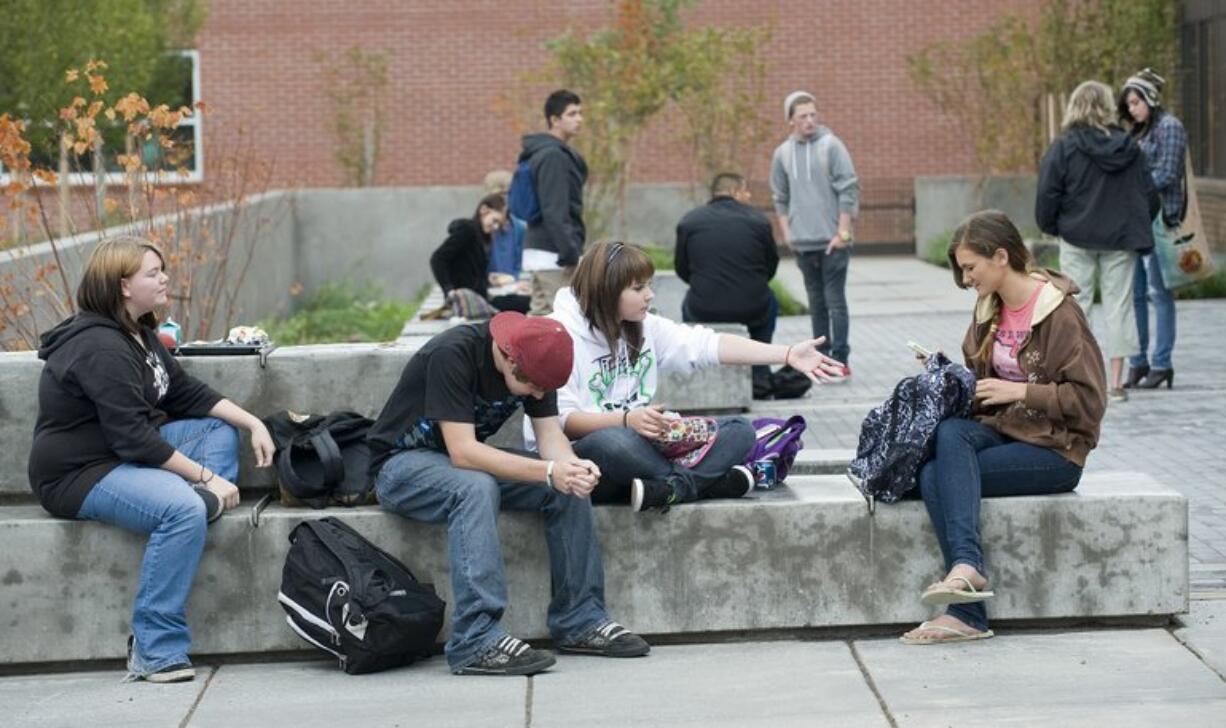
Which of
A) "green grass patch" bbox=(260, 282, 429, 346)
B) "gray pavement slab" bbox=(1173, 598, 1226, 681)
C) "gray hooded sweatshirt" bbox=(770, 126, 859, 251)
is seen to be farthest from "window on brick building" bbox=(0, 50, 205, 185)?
"gray pavement slab" bbox=(1173, 598, 1226, 681)

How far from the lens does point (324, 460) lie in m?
6.99

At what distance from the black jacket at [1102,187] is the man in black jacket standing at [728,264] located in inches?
68.7

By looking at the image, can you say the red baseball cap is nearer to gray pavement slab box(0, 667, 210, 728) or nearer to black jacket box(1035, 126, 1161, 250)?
gray pavement slab box(0, 667, 210, 728)

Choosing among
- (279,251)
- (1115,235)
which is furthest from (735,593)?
(279,251)

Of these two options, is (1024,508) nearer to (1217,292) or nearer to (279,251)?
(1217,292)

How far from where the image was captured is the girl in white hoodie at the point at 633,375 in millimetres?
6965

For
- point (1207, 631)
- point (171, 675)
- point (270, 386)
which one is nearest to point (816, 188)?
point (270, 386)

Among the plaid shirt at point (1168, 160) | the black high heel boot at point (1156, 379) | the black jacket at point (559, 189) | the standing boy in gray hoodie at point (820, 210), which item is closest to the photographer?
the black jacket at point (559, 189)

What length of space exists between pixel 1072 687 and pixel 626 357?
2.01 metres

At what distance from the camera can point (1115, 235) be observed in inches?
463

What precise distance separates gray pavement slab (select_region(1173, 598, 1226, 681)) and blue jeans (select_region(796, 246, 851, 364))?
610 cm

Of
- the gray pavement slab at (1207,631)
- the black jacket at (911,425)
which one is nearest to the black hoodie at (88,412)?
the black jacket at (911,425)

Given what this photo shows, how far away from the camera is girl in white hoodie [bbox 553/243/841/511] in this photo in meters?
6.96

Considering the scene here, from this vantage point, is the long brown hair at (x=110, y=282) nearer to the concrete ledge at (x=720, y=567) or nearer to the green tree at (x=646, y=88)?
the concrete ledge at (x=720, y=567)
